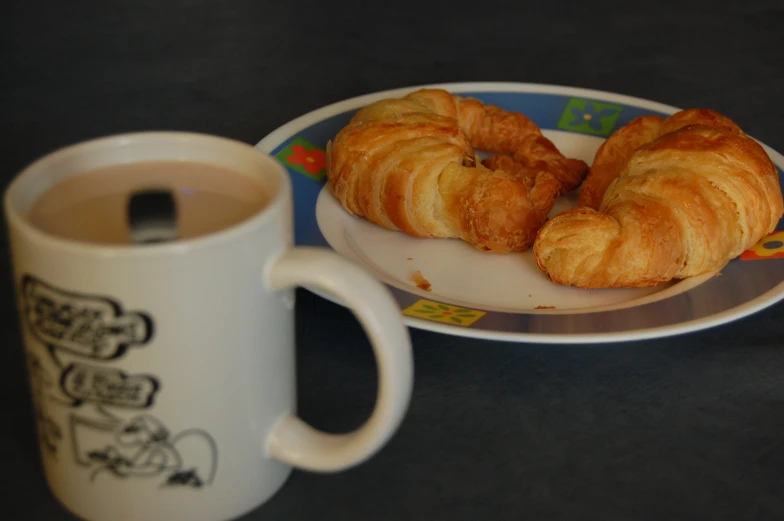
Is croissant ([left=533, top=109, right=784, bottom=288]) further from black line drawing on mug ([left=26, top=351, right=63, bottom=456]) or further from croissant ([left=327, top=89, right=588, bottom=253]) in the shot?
black line drawing on mug ([left=26, top=351, right=63, bottom=456])

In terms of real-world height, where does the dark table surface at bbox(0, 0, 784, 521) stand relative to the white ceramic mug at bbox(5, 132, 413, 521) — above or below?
below

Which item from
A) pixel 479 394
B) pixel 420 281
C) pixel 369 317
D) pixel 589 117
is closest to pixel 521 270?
pixel 420 281

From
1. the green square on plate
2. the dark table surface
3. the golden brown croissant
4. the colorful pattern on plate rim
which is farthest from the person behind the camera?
the green square on plate

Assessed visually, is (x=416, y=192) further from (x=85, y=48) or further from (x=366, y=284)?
(x=85, y=48)

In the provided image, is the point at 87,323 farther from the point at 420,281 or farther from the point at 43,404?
the point at 420,281

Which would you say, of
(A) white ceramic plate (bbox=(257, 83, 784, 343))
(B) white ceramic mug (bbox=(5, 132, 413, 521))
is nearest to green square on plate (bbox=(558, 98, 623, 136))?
(A) white ceramic plate (bbox=(257, 83, 784, 343))

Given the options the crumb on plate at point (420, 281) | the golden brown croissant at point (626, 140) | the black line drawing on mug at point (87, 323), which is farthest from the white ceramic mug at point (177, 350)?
the golden brown croissant at point (626, 140)
